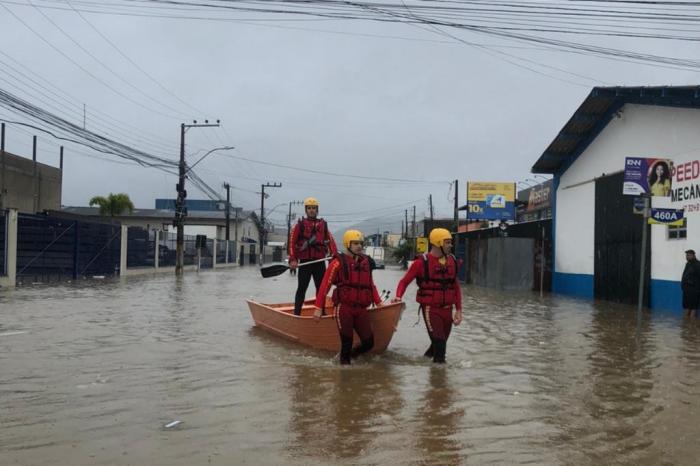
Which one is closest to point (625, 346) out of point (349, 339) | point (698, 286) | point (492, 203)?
point (349, 339)

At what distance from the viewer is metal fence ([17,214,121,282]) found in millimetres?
20766

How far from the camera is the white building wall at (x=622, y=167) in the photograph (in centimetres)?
1583

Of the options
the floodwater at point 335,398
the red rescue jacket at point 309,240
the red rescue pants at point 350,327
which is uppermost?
the red rescue jacket at point 309,240

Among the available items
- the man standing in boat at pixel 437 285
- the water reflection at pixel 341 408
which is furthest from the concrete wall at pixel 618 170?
the water reflection at pixel 341 408

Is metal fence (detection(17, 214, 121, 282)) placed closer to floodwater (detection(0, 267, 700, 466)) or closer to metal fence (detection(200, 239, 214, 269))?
floodwater (detection(0, 267, 700, 466))

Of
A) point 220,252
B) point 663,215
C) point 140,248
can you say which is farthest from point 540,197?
point 663,215

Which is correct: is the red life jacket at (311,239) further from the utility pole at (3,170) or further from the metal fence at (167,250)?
the metal fence at (167,250)

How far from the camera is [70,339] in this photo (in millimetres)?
9625

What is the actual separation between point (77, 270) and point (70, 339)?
16.1 meters

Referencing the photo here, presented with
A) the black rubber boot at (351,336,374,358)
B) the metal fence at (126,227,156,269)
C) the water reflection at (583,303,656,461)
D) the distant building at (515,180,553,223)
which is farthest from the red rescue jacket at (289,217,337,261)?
the distant building at (515,180,553,223)

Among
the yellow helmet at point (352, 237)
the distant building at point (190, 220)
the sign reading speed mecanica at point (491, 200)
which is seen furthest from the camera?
the distant building at point (190, 220)

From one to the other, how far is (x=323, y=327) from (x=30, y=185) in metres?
37.4

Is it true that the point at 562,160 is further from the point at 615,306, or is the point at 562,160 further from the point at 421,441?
the point at 421,441

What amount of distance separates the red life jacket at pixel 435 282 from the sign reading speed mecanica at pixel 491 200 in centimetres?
3837
